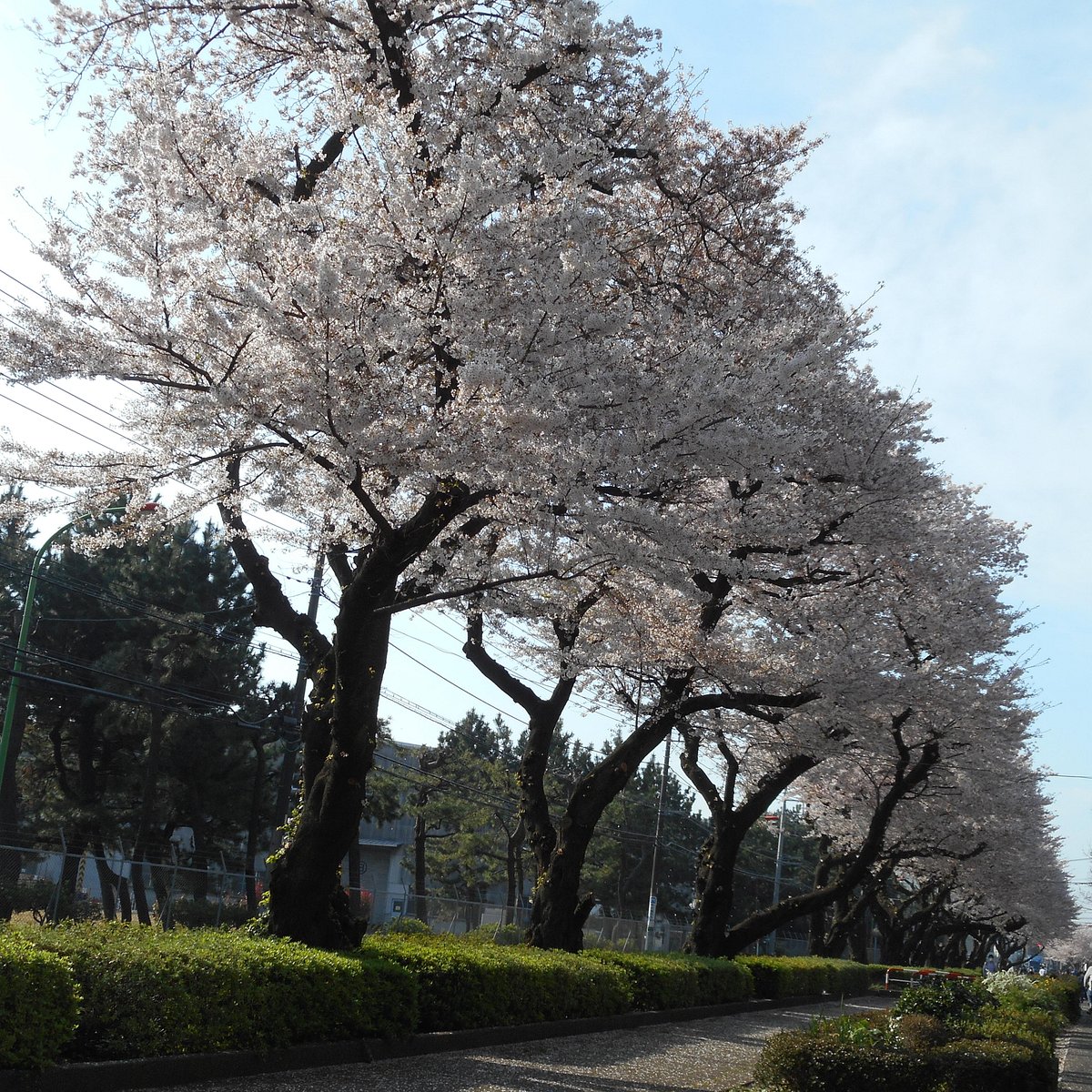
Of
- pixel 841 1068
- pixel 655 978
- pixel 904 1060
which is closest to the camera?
pixel 841 1068

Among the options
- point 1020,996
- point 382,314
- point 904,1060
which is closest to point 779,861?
point 1020,996

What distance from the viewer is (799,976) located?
24.9m

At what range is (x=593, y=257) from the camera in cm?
812

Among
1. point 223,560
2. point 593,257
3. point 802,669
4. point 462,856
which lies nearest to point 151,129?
point 593,257

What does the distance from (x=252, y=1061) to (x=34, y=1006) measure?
2.15m

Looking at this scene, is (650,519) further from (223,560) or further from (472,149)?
(223,560)

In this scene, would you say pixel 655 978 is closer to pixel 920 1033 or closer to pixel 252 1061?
pixel 920 1033

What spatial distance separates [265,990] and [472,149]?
21.1ft

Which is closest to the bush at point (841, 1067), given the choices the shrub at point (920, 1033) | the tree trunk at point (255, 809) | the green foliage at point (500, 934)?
the shrub at point (920, 1033)

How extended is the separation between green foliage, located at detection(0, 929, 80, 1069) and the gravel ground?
111 centimetres

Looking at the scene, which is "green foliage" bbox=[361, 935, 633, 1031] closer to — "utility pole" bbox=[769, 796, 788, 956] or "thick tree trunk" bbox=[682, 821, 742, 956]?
"thick tree trunk" bbox=[682, 821, 742, 956]

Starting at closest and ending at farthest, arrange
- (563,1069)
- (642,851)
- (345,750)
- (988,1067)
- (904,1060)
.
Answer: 1. (904,1060)
2. (988,1067)
3. (345,750)
4. (563,1069)
5. (642,851)

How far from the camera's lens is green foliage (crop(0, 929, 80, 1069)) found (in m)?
5.66

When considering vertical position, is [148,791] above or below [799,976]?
above
